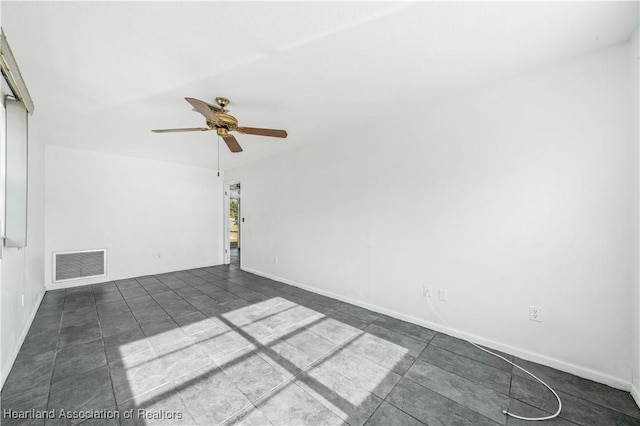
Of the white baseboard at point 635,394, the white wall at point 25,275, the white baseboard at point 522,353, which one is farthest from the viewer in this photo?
the white wall at point 25,275

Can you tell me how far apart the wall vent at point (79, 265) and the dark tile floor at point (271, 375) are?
143 cm

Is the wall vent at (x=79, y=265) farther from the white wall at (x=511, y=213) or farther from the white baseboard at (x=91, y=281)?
the white wall at (x=511, y=213)

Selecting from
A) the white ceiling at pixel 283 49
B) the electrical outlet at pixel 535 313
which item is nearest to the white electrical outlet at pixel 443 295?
the electrical outlet at pixel 535 313

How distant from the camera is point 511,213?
211cm

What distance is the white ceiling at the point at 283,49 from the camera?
1400 millimetres

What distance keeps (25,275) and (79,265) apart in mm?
1748

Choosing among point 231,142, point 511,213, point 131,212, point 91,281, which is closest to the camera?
point 511,213

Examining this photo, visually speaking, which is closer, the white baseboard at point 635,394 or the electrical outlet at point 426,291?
Answer: the white baseboard at point 635,394

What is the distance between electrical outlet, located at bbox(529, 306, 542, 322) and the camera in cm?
197

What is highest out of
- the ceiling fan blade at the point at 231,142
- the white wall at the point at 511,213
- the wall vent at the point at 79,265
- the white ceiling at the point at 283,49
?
the white ceiling at the point at 283,49

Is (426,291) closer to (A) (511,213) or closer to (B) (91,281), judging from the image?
(A) (511,213)

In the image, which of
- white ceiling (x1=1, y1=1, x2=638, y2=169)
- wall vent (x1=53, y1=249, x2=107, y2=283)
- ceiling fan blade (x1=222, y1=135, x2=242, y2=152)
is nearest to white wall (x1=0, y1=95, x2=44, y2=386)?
wall vent (x1=53, y1=249, x2=107, y2=283)

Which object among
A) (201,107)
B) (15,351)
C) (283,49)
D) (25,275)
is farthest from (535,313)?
(25,275)

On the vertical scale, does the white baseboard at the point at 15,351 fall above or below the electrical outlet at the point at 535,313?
below
